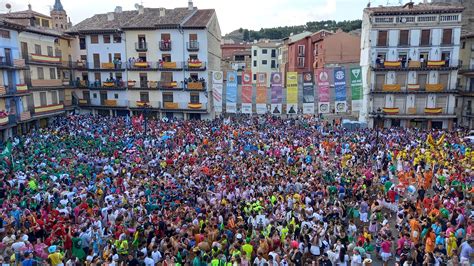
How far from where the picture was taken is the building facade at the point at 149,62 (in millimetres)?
44406

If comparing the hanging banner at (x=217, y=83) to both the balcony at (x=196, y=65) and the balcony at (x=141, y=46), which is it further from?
the balcony at (x=141, y=46)

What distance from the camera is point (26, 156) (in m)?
24.2

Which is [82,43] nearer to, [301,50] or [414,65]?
[301,50]

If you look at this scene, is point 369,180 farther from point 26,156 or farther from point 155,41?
point 155,41

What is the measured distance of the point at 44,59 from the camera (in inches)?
1574

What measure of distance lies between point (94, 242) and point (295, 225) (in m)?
7.07

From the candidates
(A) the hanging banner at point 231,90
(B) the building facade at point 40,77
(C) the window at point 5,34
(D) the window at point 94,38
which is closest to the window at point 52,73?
(B) the building facade at point 40,77

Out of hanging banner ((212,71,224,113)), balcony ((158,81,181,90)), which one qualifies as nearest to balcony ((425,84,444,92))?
hanging banner ((212,71,224,113))

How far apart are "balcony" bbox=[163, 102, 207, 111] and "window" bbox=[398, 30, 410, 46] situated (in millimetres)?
21841

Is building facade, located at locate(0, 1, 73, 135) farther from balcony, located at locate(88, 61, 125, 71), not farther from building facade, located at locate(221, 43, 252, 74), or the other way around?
building facade, located at locate(221, 43, 252, 74)

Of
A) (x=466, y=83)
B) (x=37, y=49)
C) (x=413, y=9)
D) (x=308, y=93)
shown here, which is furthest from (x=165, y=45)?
(x=466, y=83)

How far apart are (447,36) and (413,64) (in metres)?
4.06

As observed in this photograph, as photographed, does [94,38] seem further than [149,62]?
Yes

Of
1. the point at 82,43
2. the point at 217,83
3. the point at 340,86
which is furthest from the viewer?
the point at 82,43
